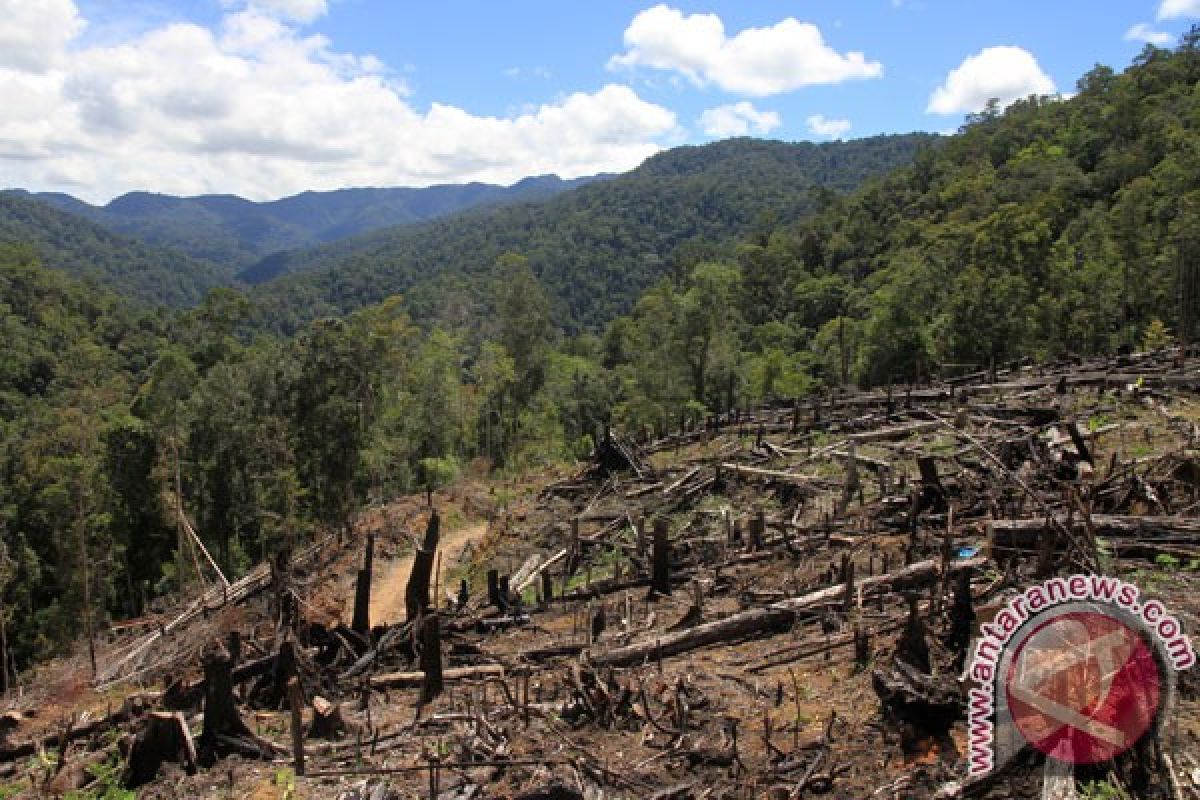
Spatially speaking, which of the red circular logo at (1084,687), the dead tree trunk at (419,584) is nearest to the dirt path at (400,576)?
the dead tree trunk at (419,584)

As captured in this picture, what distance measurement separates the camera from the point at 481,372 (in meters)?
41.7

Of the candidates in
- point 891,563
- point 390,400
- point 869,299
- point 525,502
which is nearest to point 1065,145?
point 869,299

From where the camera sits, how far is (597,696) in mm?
6418

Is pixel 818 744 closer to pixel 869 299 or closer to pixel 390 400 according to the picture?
pixel 390 400

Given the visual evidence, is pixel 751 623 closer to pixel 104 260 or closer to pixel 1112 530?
pixel 1112 530

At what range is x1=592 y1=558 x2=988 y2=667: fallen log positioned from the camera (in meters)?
7.84

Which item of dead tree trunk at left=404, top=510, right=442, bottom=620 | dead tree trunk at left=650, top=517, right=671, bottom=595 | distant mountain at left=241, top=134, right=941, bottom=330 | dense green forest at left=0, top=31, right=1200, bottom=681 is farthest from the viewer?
distant mountain at left=241, top=134, right=941, bottom=330

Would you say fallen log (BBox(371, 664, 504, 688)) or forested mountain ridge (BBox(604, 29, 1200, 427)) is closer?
fallen log (BBox(371, 664, 504, 688))

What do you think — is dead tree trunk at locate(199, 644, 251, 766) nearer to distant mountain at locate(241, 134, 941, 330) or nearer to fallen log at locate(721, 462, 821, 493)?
fallen log at locate(721, 462, 821, 493)

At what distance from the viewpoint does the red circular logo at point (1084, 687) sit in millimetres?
4129

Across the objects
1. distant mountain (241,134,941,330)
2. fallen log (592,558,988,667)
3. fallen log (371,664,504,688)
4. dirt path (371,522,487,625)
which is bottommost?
dirt path (371,522,487,625)

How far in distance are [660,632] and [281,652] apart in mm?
3883

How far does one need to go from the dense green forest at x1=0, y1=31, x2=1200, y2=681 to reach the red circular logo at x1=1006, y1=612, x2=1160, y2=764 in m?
21.5

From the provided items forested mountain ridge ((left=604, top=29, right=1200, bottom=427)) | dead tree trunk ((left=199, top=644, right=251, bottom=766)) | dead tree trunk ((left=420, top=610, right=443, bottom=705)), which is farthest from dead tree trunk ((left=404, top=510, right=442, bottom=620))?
forested mountain ridge ((left=604, top=29, right=1200, bottom=427))
